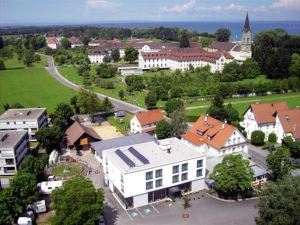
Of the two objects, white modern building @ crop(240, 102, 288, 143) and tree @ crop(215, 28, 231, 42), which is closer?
white modern building @ crop(240, 102, 288, 143)

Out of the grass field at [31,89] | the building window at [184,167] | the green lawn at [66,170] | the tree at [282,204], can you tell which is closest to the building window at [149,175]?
the building window at [184,167]

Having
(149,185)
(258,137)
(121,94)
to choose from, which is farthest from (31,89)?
(149,185)

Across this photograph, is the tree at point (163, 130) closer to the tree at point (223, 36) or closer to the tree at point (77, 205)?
the tree at point (77, 205)

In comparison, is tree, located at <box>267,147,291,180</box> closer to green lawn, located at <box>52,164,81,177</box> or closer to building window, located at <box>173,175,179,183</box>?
building window, located at <box>173,175,179,183</box>


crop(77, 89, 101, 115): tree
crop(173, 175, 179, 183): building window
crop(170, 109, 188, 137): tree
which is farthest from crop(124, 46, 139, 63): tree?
crop(173, 175, 179, 183): building window

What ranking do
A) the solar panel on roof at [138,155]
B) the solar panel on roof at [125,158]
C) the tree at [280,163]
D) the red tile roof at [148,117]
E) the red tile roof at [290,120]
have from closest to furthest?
the solar panel on roof at [125,158] < the solar panel on roof at [138,155] < the tree at [280,163] < the red tile roof at [290,120] < the red tile roof at [148,117]

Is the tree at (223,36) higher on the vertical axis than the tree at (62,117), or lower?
higher
